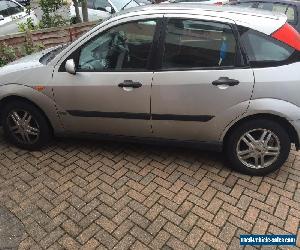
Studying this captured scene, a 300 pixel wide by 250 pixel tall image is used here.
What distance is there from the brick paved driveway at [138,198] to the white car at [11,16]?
4633 millimetres

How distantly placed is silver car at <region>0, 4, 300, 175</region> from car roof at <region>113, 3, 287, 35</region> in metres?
0.01

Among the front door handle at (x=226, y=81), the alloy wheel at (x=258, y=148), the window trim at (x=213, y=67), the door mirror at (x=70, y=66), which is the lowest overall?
the alloy wheel at (x=258, y=148)

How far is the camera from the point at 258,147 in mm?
3764

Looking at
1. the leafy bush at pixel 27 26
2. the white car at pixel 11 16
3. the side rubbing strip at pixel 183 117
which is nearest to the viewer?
the side rubbing strip at pixel 183 117

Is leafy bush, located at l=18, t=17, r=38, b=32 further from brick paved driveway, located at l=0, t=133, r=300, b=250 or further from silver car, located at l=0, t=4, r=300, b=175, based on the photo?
brick paved driveway, located at l=0, t=133, r=300, b=250

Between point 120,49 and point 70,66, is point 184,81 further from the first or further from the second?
point 70,66

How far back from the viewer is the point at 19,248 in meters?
3.00

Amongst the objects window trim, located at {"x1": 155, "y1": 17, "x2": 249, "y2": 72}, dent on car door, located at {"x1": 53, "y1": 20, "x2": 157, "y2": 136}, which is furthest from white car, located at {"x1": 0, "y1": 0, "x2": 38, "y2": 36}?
window trim, located at {"x1": 155, "y1": 17, "x2": 249, "y2": 72}

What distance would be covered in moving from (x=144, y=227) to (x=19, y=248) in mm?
1119

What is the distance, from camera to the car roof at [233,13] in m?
3.53

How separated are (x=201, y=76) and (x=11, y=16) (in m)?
6.91

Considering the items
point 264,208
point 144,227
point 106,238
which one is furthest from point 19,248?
point 264,208

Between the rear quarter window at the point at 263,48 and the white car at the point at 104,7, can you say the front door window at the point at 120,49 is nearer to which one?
the rear quarter window at the point at 263,48

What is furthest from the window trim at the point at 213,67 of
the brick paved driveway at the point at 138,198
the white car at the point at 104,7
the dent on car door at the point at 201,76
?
the white car at the point at 104,7
